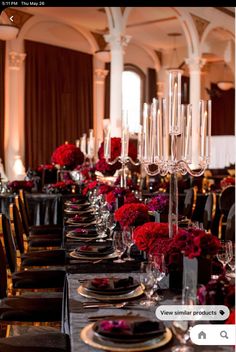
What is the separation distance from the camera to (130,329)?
119cm

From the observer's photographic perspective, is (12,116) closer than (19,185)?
No

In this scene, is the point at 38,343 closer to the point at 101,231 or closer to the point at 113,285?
the point at 113,285

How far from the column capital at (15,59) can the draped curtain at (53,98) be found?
1.06 feet

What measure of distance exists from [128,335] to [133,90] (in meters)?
12.6

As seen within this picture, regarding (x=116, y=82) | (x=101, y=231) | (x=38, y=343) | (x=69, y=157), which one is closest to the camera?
(x=38, y=343)

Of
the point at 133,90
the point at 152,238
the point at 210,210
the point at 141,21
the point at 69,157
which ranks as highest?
the point at 141,21

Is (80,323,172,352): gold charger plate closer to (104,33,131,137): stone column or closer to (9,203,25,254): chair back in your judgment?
(9,203,25,254): chair back

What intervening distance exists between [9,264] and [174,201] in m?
→ 1.18

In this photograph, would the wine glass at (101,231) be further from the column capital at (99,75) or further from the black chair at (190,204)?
the column capital at (99,75)

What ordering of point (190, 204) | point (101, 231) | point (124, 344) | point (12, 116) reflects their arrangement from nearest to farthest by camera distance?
point (124, 344) < point (101, 231) < point (190, 204) < point (12, 116)

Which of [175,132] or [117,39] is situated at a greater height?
[117,39]

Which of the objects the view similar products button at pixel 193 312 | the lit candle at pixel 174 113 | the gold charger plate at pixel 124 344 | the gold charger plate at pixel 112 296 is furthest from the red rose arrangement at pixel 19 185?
the view similar products button at pixel 193 312

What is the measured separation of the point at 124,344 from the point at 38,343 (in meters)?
0.71

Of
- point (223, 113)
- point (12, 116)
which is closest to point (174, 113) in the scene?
point (12, 116)
